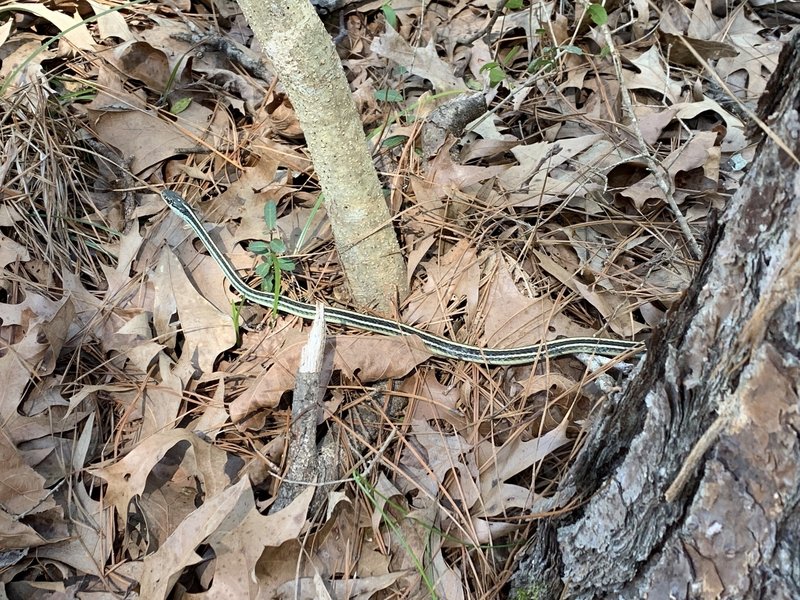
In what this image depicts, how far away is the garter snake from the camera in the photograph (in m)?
2.39

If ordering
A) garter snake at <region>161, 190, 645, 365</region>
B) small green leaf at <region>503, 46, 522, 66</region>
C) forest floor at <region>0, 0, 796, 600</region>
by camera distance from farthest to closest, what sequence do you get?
small green leaf at <region>503, 46, 522, 66</region> < garter snake at <region>161, 190, 645, 365</region> < forest floor at <region>0, 0, 796, 600</region>

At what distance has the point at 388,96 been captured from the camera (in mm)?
3193

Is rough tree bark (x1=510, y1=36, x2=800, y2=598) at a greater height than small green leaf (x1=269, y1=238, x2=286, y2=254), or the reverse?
rough tree bark (x1=510, y1=36, x2=800, y2=598)

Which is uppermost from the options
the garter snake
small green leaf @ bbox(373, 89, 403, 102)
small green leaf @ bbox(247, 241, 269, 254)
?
small green leaf @ bbox(373, 89, 403, 102)

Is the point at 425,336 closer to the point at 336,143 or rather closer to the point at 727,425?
the point at 336,143

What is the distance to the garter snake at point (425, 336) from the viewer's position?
7.83 ft

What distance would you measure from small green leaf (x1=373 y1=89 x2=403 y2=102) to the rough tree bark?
2203mm

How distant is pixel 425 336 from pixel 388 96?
1449 millimetres

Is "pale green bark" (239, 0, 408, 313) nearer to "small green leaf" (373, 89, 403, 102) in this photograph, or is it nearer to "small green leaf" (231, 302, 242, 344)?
"small green leaf" (231, 302, 242, 344)

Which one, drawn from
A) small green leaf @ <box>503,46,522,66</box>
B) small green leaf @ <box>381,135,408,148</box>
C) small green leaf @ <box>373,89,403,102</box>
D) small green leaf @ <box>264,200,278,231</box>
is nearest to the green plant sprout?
small green leaf @ <box>264,200,278,231</box>

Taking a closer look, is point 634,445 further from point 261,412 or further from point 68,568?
point 68,568

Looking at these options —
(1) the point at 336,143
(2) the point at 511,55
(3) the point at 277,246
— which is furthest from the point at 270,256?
(2) the point at 511,55

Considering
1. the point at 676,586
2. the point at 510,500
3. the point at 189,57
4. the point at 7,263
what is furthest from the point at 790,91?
the point at 189,57

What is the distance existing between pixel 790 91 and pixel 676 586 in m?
1.07
